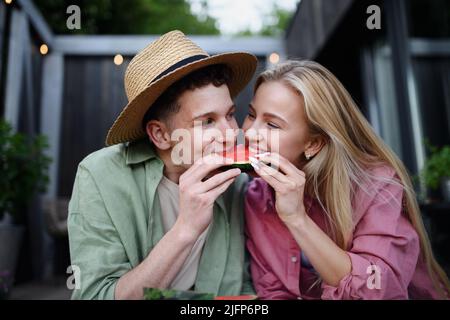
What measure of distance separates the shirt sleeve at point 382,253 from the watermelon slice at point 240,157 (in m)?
0.50

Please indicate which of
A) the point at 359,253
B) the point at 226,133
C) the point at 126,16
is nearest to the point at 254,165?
the point at 226,133

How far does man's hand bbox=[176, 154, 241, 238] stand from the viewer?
150cm

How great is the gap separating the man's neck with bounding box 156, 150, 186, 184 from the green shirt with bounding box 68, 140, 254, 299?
5 cm

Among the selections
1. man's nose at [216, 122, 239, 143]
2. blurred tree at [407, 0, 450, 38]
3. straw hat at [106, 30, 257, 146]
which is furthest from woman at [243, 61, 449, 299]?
blurred tree at [407, 0, 450, 38]

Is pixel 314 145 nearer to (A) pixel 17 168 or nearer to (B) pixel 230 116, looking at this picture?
(B) pixel 230 116

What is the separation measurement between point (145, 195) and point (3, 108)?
12.5 feet

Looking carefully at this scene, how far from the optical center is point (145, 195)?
1838mm

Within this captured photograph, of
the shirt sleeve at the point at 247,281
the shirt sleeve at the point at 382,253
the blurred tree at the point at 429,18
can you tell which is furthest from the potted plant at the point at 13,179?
the blurred tree at the point at 429,18

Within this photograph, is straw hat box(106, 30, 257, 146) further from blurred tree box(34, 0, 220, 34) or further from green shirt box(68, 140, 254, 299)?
blurred tree box(34, 0, 220, 34)

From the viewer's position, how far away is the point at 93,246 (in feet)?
5.20

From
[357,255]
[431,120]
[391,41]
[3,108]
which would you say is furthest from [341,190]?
[3,108]

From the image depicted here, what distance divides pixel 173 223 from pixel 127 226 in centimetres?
29

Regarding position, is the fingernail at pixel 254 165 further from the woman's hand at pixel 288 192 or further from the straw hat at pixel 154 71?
the straw hat at pixel 154 71
